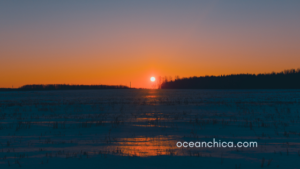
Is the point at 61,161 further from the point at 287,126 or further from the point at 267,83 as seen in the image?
the point at 267,83

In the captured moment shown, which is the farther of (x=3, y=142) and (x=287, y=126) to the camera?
(x=287, y=126)

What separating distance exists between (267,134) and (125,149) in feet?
21.1

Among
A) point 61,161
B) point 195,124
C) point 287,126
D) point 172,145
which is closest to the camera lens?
point 61,161

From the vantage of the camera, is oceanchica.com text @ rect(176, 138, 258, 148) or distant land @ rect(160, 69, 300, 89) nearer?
oceanchica.com text @ rect(176, 138, 258, 148)

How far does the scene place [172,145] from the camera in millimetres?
8391

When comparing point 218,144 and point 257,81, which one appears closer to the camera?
point 218,144

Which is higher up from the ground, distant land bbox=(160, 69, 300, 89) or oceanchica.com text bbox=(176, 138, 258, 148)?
distant land bbox=(160, 69, 300, 89)

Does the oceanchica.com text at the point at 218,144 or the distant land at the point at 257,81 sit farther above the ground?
the distant land at the point at 257,81

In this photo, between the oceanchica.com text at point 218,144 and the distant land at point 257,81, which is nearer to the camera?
the oceanchica.com text at point 218,144

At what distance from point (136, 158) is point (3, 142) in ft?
18.6

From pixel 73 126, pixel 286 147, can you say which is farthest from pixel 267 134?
pixel 73 126

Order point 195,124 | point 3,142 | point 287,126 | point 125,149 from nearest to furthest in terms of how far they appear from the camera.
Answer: point 125,149
point 3,142
point 287,126
point 195,124

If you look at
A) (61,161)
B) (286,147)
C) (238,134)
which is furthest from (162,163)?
(238,134)

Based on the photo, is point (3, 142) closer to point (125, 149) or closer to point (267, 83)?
point (125, 149)
